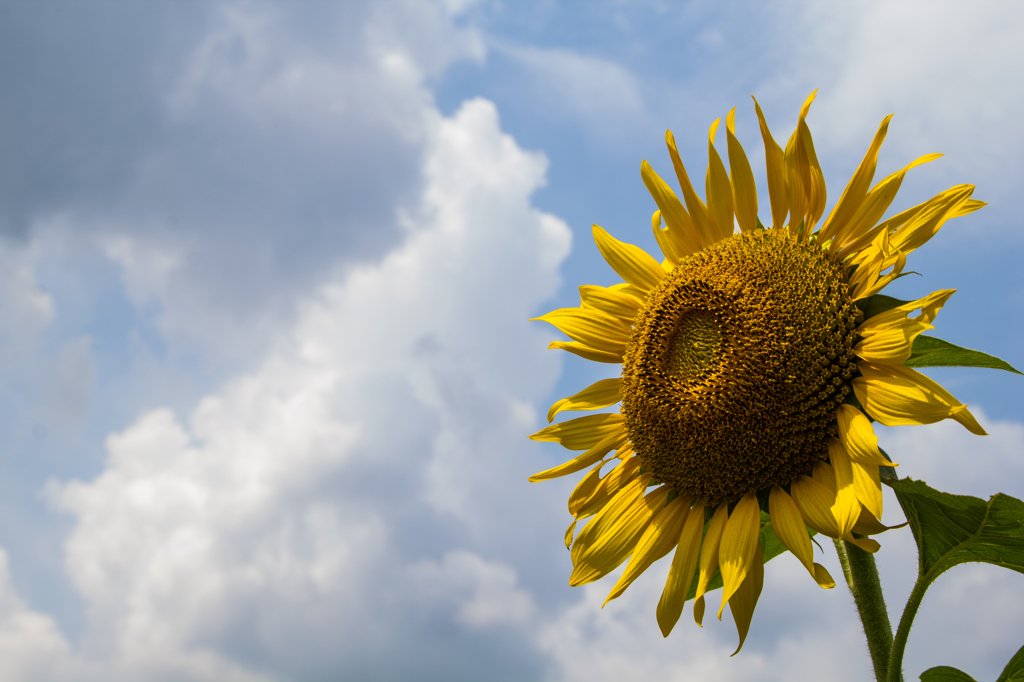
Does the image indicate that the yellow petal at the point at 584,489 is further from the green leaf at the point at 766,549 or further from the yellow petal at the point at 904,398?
the yellow petal at the point at 904,398

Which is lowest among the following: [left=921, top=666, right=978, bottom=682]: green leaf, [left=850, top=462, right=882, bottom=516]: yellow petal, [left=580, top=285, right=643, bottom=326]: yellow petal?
[left=921, top=666, right=978, bottom=682]: green leaf

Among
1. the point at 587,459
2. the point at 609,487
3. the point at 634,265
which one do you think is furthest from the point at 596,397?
the point at 634,265

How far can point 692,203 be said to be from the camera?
4.76m

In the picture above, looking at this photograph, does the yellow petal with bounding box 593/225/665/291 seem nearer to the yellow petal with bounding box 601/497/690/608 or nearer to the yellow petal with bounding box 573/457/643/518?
the yellow petal with bounding box 573/457/643/518

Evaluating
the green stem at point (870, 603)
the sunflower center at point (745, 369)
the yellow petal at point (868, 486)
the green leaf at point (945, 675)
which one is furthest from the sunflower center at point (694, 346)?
the green leaf at point (945, 675)

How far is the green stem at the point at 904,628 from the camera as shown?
12.7 feet

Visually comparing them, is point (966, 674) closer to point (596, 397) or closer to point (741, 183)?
point (596, 397)

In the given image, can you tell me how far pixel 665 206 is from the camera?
16.0 feet

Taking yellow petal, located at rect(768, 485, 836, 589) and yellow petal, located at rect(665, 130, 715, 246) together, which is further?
yellow petal, located at rect(665, 130, 715, 246)

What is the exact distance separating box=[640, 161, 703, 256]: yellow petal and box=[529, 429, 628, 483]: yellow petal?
1265 mm

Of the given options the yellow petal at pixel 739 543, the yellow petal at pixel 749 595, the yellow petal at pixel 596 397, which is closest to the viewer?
the yellow petal at pixel 739 543

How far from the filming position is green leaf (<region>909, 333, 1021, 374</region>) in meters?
3.80

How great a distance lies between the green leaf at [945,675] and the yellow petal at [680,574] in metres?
1.29

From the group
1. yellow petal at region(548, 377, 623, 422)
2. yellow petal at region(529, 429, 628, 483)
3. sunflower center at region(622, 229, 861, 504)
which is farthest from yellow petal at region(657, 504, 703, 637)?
yellow petal at region(548, 377, 623, 422)
